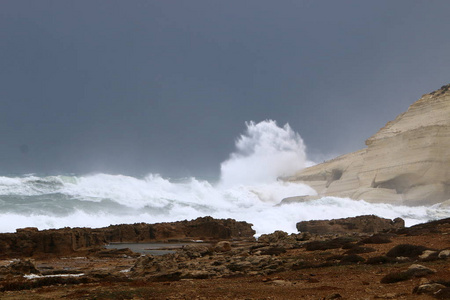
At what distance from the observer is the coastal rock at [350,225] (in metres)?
34.6

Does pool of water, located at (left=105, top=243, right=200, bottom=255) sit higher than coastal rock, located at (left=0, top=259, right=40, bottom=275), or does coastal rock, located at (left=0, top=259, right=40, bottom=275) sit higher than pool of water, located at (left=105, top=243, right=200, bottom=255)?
pool of water, located at (left=105, top=243, right=200, bottom=255)

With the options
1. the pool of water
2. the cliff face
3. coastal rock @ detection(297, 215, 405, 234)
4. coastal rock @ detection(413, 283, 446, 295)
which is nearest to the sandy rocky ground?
coastal rock @ detection(413, 283, 446, 295)

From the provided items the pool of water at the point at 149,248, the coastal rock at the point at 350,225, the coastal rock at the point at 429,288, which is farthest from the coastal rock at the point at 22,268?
the coastal rock at the point at 350,225

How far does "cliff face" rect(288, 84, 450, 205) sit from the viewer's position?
5662cm

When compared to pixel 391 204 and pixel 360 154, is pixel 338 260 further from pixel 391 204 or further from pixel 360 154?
pixel 360 154

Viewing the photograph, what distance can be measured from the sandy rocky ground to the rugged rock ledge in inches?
349

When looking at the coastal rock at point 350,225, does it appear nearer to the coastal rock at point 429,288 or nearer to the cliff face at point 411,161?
the cliff face at point 411,161

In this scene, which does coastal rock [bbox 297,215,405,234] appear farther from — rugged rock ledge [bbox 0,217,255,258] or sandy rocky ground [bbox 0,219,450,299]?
sandy rocky ground [bbox 0,219,450,299]

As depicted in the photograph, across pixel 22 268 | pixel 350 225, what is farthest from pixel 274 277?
pixel 350 225

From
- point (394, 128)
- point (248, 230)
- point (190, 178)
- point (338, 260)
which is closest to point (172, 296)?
point (338, 260)

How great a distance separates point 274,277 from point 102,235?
64.7 ft

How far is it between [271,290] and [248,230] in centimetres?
2910

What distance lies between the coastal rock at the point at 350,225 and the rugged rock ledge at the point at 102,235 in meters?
6.38

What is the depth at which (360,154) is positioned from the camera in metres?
77.4
